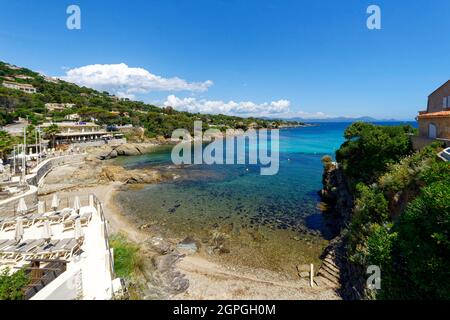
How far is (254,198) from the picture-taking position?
24969mm

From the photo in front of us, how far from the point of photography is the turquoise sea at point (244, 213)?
587 inches

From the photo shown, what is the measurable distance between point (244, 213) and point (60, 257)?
50.3ft

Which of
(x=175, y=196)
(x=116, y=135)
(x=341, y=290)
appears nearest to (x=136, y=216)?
(x=175, y=196)

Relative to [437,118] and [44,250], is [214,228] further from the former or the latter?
[437,118]

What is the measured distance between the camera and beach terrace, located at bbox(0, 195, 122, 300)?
20.5 feet

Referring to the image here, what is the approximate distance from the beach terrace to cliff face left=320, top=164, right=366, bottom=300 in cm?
992

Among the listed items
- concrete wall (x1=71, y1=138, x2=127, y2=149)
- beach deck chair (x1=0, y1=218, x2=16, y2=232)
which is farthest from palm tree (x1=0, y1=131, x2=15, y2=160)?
beach deck chair (x1=0, y1=218, x2=16, y2=232)

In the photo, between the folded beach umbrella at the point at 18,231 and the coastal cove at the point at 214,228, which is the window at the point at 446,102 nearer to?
the coastal cove at the point at 214,228

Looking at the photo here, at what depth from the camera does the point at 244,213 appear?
68.3 ft

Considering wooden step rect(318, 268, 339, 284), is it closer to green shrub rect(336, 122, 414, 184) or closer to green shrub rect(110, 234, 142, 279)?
green shrub rect(336, 122, 414, 184)

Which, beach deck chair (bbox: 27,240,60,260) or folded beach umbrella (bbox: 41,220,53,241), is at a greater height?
folded beach umbrella (bbox: 41,220,53,241)

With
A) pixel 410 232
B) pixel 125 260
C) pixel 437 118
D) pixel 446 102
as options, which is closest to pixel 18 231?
pixel 125 260

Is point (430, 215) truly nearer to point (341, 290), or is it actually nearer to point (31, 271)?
point (341, 290)

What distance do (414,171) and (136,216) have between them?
64.9 ft
